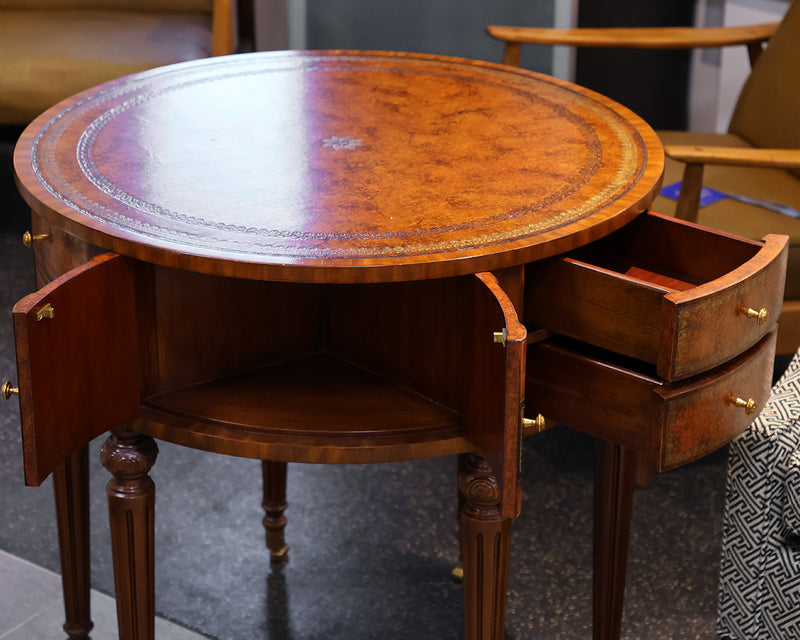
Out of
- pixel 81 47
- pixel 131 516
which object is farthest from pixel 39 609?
pixel 81 47

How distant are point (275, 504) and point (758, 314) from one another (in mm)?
969

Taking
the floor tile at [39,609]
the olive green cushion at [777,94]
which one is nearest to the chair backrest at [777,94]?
the olive green cushion at [777,94]

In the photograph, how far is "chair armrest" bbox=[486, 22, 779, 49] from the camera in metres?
2.38

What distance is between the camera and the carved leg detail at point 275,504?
1918 millimetres

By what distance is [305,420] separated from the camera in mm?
1311

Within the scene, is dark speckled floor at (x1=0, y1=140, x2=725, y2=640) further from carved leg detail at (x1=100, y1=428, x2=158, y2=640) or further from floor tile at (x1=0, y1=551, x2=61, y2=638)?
carved leg detail at (x1=100, y1=428, x2=158, y2=640)

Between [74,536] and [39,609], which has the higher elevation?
[74,536]

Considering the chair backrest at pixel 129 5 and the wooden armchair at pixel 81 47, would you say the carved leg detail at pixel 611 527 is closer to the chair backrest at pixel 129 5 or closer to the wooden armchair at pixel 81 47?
the wooden armchair at pixel 81 47

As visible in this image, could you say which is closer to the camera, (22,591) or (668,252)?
(668,252)

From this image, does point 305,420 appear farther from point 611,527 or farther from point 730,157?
point 730,157

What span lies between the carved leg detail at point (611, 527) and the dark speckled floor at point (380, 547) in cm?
17

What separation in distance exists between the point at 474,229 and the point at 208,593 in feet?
2.98

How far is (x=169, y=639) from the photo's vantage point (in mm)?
1752

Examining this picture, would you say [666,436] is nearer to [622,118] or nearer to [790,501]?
[790,501]
